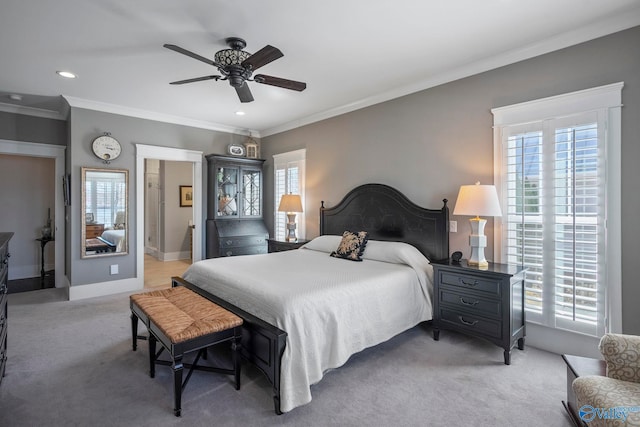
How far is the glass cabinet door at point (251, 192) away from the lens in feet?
18.8

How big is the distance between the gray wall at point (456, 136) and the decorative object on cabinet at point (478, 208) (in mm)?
339

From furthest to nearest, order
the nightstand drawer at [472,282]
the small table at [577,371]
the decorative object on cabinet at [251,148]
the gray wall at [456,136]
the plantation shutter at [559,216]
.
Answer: the decorative object on cabinet at [251,148]
the nightstand drawer at [472,282]
the plantation shutter at [559,216]
the gray wall at [456,136]
the small table at [577,371]

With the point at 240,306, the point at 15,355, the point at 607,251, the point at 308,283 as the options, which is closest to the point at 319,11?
the point at 308,283

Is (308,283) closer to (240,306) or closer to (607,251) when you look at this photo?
(240,306)

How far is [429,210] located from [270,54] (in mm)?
2290

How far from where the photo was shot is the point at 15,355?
271 cm

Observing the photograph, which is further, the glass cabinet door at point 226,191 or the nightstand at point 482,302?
the glass cabinet door at point 226,191

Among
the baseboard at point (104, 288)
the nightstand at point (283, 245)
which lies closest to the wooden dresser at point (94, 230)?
the baseboard at point (104, 288)

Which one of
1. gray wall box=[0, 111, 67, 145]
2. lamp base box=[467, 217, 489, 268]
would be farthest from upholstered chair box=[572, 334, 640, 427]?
gray wall box=[0, 111, 67, 145]

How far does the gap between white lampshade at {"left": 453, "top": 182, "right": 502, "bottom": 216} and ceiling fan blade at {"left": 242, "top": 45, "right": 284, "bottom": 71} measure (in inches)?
79.1

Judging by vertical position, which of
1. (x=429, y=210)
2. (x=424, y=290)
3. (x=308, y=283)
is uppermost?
(x=429, y=210)

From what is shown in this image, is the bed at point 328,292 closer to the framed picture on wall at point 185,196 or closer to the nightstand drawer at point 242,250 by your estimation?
the nightstand drawer at point 242,250

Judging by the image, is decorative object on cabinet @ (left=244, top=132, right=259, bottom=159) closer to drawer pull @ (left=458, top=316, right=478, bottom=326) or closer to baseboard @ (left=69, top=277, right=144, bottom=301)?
baseboard @ (left=69, top=277, right=144, bottom=301)

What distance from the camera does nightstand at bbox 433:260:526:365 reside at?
8.42ft
